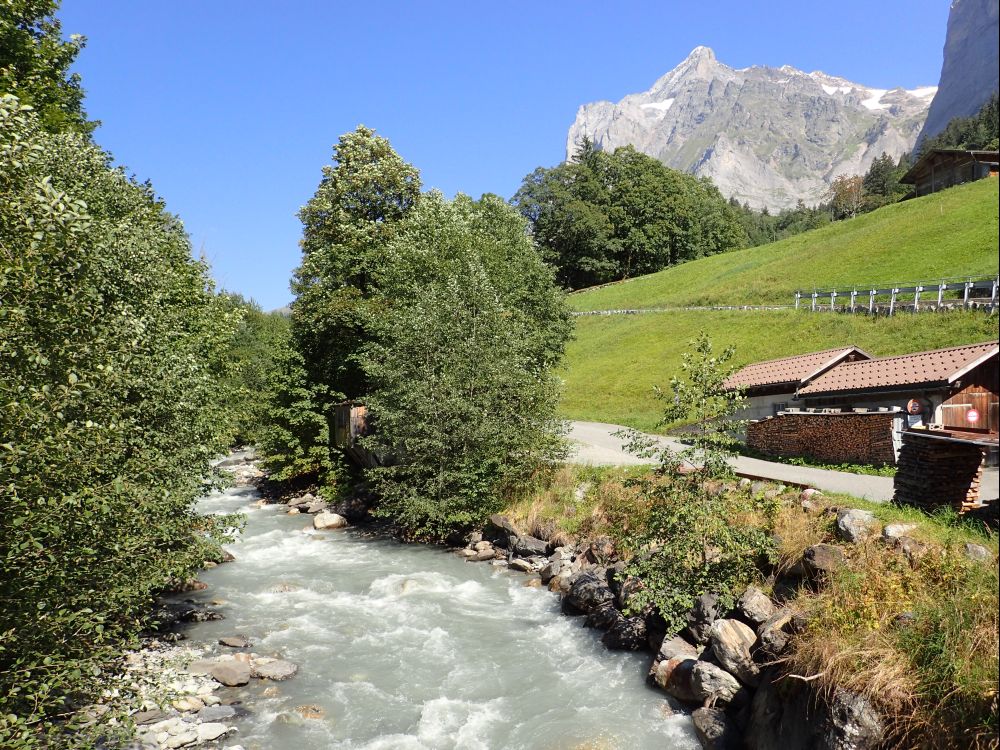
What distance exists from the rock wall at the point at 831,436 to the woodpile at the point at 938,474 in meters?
9.46

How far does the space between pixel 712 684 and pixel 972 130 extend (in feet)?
486

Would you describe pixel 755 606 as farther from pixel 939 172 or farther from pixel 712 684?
pixel 939 172

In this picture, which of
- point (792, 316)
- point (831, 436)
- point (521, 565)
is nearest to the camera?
point (521, 565)

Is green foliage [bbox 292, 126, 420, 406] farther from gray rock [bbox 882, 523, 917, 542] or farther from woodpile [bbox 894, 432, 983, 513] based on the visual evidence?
gray rock [bbox 882, 523, 917, 542]

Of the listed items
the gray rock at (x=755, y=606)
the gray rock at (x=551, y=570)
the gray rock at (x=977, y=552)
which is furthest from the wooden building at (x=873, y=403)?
the gray rock at (x=551, y=570)

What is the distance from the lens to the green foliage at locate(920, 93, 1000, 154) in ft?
362

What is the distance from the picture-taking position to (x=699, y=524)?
13.2m

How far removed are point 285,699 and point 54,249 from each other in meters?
9.58

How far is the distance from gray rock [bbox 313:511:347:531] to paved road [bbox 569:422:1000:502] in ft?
34.3

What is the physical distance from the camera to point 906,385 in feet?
70.6

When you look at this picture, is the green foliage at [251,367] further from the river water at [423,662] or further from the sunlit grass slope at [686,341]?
the sunlit grass slope at [686,341]

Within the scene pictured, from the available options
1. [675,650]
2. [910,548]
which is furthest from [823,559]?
[675,650]

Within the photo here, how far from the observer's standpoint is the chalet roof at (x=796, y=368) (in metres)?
27.4

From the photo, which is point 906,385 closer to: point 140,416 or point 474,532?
point 474,532
